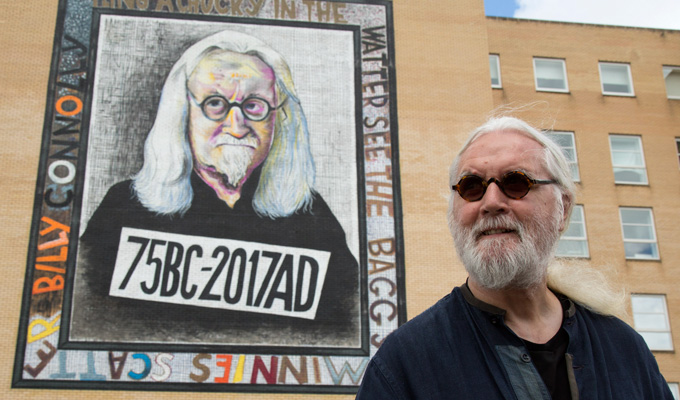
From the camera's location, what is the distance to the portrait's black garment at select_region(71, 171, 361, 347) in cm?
1766

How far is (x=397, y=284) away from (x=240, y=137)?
559 centimetres

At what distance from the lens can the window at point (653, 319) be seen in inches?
917

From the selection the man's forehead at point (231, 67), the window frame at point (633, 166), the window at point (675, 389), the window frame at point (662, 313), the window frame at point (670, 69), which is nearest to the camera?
the man's forehead at point (231, 67)

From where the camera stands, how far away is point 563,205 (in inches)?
111

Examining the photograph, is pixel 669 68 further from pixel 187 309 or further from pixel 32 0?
pixel 32 0

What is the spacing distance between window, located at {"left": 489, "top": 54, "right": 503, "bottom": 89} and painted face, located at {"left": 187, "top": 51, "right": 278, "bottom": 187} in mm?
9118

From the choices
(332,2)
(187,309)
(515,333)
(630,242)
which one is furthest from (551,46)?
(515,333)

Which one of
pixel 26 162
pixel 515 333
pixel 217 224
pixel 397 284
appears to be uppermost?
pixel 26 162

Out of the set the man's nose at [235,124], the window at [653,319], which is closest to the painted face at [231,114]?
the man's nose at [235,124]

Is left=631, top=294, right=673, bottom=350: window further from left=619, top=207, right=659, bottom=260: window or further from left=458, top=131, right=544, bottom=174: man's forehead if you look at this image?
left=458, top=131, right=544, bottom=174: man's forehead

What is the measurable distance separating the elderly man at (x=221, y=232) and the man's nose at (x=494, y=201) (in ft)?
52.0

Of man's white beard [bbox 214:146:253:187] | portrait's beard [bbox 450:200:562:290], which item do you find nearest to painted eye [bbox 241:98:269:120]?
man's white beard [bbox 214:146:253:187]

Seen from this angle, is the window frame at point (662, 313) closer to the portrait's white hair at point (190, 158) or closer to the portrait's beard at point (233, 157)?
the portrait's white hair at point (190, 158)

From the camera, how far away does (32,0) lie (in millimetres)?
20703
